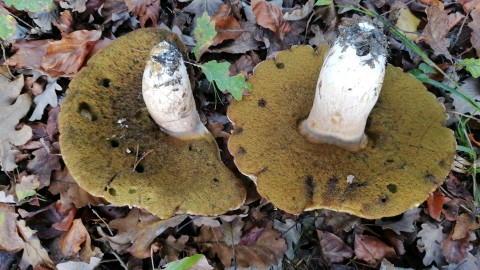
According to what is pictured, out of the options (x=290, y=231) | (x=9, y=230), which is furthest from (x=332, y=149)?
(x=9, y=230)

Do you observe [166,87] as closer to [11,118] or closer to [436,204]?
[11,118]

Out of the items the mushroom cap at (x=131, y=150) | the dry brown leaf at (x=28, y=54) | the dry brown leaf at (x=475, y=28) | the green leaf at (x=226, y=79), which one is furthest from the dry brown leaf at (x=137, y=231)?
the dry brown leaf at (x=475, y=28)

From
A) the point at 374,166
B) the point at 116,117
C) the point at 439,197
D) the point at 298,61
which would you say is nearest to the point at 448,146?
the point at 374,166

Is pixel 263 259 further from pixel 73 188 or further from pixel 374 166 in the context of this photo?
pixel 73 188

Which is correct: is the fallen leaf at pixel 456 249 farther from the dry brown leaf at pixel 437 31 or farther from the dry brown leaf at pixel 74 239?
the dry brown leaf at pixel 74 239

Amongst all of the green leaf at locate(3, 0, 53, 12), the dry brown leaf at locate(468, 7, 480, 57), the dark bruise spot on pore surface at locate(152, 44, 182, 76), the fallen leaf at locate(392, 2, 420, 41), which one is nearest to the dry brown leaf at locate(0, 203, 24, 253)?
the green leaf at locate(3, 0, 53, 12)

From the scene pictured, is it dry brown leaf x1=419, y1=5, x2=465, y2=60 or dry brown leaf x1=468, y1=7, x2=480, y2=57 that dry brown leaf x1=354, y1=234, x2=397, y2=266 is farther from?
dry brown leaf x1=468, y1=7, x2=480, y2=57
